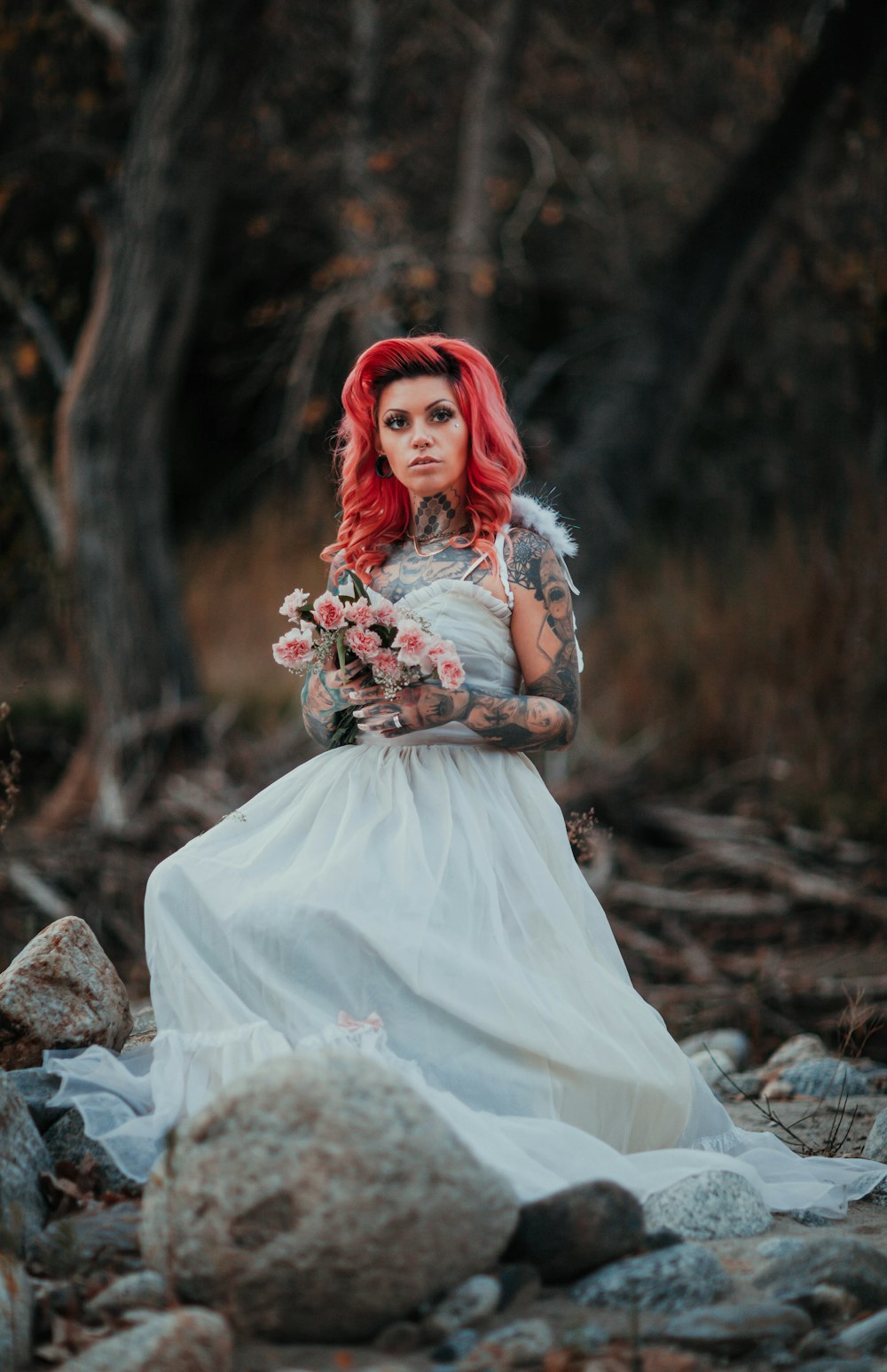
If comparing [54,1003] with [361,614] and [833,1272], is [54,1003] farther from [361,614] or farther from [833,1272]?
[833,1272]

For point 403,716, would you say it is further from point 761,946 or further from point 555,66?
point 555,66

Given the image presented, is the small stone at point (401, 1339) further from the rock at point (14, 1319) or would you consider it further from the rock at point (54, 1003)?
the rock at point (54, 1003)

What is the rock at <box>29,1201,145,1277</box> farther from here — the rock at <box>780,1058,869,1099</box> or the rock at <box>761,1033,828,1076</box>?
the rock at <box>761,1033,828,1076</box>

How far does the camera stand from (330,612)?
9.58 feet

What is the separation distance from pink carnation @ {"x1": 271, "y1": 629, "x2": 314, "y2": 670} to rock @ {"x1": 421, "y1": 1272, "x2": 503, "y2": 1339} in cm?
134

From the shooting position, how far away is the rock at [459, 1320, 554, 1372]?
2092 millimetres

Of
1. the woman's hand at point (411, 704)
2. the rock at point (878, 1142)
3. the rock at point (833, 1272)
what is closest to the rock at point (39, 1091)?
the woman's hand at point (411, 704)

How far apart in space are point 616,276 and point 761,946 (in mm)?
5460

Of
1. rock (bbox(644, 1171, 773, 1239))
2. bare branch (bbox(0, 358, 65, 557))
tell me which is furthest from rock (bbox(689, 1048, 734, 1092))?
bare branch (bbox(0, 358, 65, 557))

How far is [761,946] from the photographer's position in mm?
6070

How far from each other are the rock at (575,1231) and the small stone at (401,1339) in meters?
0.30

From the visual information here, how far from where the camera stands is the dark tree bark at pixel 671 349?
26.9ft

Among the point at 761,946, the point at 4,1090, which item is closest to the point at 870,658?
the point at 761,946

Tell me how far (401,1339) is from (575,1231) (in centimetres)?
38
